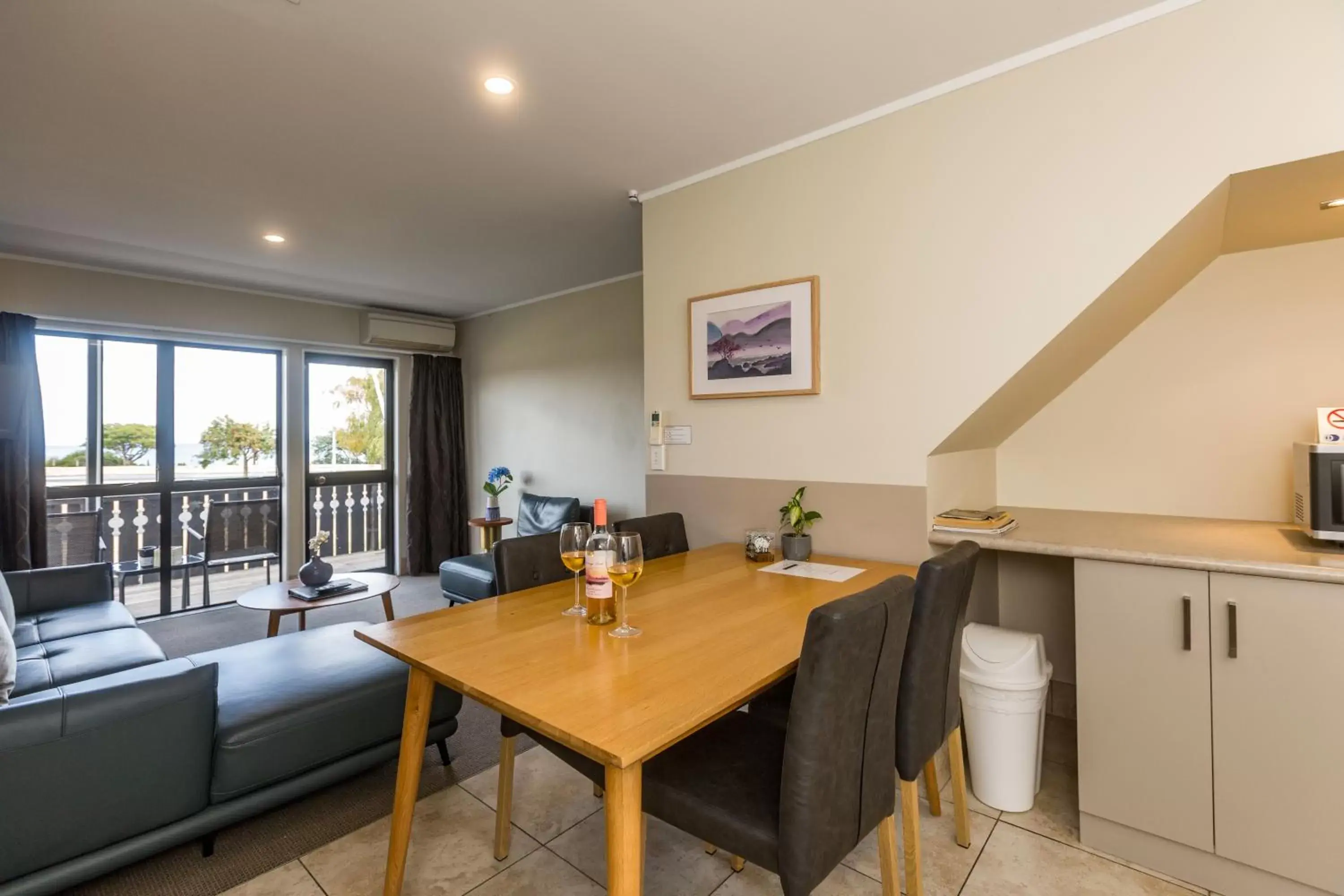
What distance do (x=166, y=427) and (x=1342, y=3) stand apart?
21.1 feet

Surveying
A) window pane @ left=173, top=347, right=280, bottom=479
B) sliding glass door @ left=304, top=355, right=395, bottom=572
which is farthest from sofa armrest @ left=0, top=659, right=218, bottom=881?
sliding glass door @ left=304, top=355, right=395, bottom=572

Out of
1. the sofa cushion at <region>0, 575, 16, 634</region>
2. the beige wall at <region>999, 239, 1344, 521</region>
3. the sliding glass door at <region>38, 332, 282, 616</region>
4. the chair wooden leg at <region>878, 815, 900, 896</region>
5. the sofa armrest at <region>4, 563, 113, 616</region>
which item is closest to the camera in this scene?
the chair wooden leg at <region>878, 815, 900, 896</region>

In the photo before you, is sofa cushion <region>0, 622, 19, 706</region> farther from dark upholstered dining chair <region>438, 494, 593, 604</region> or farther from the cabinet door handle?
the cabinet door handle

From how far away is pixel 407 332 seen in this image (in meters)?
5.61

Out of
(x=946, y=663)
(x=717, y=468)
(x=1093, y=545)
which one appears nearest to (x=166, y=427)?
(x=717, y=468)

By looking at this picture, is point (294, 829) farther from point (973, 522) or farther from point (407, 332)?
point (407, 332)

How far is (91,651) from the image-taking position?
99.3 inches

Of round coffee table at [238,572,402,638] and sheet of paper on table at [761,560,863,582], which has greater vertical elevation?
sheet of paper on table at [761,560,863,582]

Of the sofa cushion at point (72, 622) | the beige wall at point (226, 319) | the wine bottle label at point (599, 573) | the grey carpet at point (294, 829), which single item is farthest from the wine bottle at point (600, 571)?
the beige wall at point (226, 319)

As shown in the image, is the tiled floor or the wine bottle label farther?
the tiled floor

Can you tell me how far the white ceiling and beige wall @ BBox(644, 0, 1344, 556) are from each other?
6.1 inches

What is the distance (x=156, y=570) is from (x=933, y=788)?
540cm

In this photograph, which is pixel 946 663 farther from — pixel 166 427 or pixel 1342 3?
pixel 166 427

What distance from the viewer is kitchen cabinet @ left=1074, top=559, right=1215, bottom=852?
1.65 meters
